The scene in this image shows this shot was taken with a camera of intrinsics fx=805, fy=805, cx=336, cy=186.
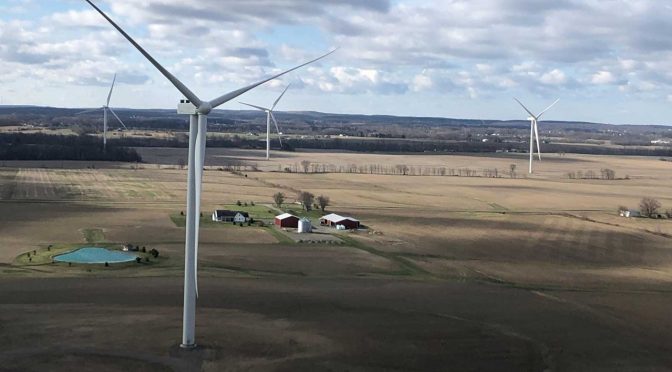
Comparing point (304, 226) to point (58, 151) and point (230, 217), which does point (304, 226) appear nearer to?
point (230, 217)

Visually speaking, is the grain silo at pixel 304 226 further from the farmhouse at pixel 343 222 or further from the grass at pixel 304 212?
the grass at pixel 304 212

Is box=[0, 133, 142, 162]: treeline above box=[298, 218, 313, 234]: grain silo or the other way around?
above

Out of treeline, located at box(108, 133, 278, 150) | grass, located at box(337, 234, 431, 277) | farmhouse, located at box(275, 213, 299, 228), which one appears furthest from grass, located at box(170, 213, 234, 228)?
treeline, located at box(108, 133, 278, 150)

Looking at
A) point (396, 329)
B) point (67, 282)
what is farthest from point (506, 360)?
point (67, 282)

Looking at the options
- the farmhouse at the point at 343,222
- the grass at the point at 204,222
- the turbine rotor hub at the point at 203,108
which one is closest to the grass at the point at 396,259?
the farmhouse at the point at 343,222

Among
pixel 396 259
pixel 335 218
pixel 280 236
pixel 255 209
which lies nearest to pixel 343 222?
pixel 335 218

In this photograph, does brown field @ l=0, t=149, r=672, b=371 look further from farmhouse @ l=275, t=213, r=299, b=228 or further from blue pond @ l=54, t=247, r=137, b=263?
farmhouse @ l=275, t=213, r=299, b=228

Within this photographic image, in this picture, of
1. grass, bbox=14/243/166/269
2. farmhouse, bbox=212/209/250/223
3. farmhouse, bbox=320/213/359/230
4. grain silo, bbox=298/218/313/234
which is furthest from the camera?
farmhouse, bbox=212/209/250/223

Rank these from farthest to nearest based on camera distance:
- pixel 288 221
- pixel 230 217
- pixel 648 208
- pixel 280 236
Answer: pixel 648 208
pixel 230 217
pixel 288 221
pixel 280 236
